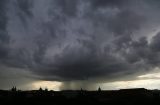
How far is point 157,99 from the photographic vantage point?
90.1 metres

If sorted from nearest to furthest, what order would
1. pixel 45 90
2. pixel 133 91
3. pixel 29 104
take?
pixel 29 104
pixel 133 91
pixel 45 90

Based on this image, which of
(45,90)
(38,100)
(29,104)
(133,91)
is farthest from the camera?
(45,90)

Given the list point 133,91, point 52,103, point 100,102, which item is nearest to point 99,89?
point 133,91

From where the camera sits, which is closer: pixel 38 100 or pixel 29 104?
pixel 29 104

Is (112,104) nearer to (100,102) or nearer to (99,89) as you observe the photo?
(100,102)

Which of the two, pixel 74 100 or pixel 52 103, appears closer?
pixel 52 103

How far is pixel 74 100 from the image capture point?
87.8 m

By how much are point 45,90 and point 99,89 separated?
25.9 meters

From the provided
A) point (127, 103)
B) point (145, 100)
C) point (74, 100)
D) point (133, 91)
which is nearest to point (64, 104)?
point (74, 100)

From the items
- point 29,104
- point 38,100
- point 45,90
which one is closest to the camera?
point 29,104

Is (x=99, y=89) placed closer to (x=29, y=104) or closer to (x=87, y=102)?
(x=87, y=102)

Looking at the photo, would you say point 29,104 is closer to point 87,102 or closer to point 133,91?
point 87,102

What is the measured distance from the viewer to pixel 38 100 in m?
87.3

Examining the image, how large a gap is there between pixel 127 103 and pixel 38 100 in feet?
93.5
